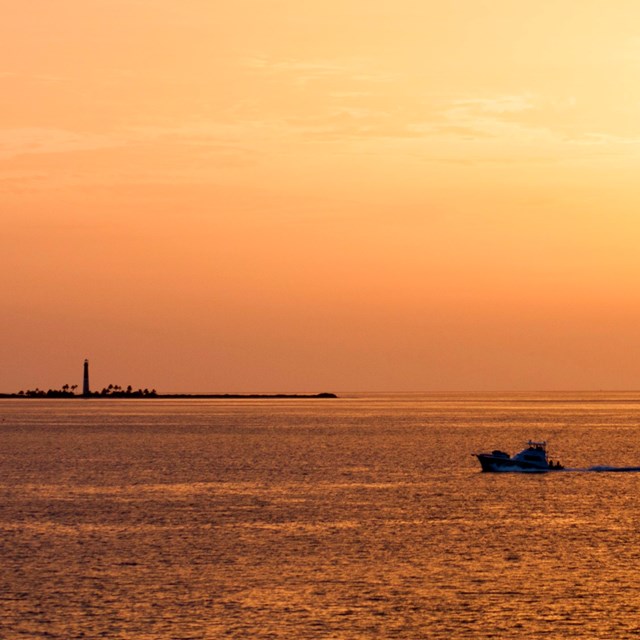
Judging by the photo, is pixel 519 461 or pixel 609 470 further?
pixel 609 470

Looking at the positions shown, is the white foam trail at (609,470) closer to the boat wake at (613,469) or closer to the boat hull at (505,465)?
the boat wake at (613,469)

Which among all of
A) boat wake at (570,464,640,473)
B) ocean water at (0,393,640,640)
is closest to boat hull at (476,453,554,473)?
ocean water at (0,393,640,640)

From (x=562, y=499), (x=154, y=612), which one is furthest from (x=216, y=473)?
(x=154, y=612)

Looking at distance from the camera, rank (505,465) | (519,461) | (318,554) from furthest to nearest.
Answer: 1. (505,465)
2. (519,461)
3. (318,554)

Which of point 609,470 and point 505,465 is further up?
point 505,465

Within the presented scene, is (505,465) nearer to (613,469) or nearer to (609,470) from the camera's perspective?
(609,470)

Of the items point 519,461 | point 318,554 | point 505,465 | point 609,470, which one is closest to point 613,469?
point 609,470

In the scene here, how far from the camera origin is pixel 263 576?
58.2 m

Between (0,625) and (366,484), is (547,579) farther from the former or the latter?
(366,484)

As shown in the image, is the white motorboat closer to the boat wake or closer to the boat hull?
the boat hull

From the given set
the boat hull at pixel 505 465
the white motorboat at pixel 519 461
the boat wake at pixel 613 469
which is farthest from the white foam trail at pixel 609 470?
the boat hull at pixel 505 465

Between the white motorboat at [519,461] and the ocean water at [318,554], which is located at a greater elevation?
the white motorboat at [519,461]

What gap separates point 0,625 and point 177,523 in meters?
31.1

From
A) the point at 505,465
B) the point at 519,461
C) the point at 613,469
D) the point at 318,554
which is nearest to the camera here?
the point at 318,554
